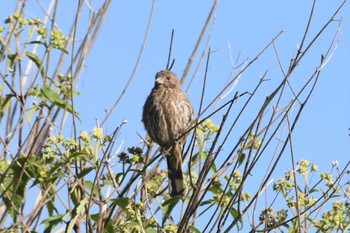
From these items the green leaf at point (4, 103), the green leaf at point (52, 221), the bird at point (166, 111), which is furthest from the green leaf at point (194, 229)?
the bird at point (166, 111)

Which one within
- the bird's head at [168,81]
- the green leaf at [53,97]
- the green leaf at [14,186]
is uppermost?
the bird's head at [168,81]

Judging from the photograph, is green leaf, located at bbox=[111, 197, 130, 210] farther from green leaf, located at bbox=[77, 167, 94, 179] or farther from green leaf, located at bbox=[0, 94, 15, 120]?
green leaf, located at bbox=[0, 94, 15, 120]

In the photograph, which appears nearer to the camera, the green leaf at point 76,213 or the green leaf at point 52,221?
the green leaf at point 76,213

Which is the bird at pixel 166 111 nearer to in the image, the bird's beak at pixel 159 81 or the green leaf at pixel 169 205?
the bird's beak at pixel 159 81

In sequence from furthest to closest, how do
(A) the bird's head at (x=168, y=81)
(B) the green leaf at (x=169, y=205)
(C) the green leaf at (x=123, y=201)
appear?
(A) the bird's head at (x=168, y=81)
(B) the green leaf at (x=169, y=205)
(C) the green leaf at (x=123, y=201)

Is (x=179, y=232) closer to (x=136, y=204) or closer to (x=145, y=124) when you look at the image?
(x=136, y=204)

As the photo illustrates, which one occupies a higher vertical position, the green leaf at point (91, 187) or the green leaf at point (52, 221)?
the green leaf at point (91, 187)

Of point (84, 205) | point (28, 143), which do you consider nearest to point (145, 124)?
point (28, 143)

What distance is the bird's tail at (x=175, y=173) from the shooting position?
3.90m

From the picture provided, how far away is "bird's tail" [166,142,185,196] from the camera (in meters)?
3.90

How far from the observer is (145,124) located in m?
5.67

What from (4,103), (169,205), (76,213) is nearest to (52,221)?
(76,213)

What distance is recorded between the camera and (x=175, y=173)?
14.9 ft

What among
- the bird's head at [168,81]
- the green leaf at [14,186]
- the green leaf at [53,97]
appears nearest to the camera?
the green leaf at [14,186]
